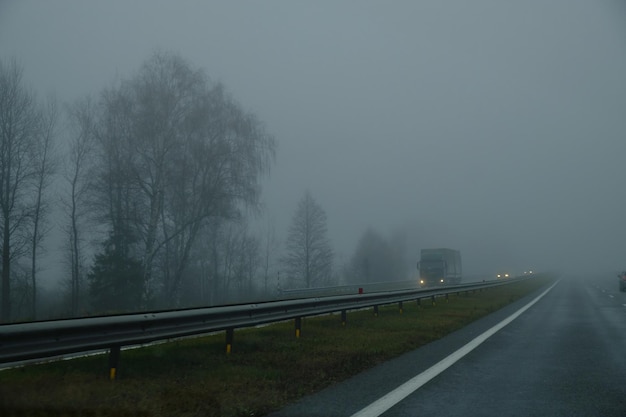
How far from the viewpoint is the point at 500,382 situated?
319 inches

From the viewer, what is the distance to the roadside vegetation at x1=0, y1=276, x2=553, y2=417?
19.8 ft

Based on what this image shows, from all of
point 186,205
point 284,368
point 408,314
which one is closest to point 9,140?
point 186,205

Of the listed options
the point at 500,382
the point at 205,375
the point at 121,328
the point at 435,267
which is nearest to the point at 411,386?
the point at 500,382

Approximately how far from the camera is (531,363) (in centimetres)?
980

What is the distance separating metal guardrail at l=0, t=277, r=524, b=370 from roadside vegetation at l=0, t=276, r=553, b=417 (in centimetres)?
42

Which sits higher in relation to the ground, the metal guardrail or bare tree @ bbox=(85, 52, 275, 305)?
bare tree @ bbox=(85, 52, 275, 305)

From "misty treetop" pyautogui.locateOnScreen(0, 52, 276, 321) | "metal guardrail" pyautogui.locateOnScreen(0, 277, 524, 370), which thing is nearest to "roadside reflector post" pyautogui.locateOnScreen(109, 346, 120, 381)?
"metal guardrail" pyautogui.locateOnScreen(0, 277, 524, 370)

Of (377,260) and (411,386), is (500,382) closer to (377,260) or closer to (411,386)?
(411,386)

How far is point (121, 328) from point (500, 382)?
4947 mm

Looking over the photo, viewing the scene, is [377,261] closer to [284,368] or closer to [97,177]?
[97,177]

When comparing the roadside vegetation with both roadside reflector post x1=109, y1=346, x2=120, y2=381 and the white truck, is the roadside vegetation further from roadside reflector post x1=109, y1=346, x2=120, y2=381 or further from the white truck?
the white truck

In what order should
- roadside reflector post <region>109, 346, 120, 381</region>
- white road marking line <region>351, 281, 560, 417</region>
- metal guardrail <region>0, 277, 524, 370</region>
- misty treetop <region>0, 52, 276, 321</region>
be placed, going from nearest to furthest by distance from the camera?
metal guardrail <region>0, 277, 524, 370</region>
white road marking line <region>351, 281, 560, 417</region>
roadside reflector post <region>109, 346, 120, 381</region>
misty treetop <region>0, 52, 276, 321</region>

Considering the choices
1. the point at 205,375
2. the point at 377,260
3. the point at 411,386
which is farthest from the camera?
the point at 377,260

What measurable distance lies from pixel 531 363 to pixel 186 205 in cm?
2197
